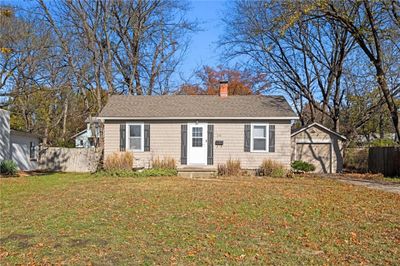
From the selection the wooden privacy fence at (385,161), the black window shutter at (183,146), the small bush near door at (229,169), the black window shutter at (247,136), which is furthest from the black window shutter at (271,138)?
the wooden privacy fence at (385,161)

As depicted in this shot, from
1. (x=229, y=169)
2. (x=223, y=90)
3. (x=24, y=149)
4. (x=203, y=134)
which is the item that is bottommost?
(x=229, y=169)

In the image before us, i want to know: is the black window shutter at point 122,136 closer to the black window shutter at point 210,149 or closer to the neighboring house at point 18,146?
the black window shutter at point 210,149

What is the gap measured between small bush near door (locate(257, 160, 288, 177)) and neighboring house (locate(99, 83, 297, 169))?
1.92 ft

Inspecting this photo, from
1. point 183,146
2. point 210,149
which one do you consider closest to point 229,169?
point 210,149

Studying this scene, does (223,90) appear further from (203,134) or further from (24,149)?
(24,149)

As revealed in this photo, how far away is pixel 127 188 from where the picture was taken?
12.0 metres

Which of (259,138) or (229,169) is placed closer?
(229,169)

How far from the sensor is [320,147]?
23.0 meters

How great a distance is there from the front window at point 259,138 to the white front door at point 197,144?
231 centimetres

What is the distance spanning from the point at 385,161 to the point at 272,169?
752 cm

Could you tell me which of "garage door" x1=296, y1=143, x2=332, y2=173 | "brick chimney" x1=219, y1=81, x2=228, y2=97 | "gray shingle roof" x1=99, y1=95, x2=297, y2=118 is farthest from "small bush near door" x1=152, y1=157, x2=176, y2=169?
"garage door" x1=296, y1=143, x2=332, y2=173

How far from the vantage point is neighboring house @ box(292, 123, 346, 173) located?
22750mm

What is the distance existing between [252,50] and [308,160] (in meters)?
8.90

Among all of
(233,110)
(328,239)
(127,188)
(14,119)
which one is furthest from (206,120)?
(14,119)
